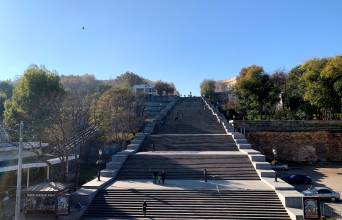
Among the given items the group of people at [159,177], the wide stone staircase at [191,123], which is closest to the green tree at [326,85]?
the wide stone staircase at [191,123]

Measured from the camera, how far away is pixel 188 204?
71.4 ft

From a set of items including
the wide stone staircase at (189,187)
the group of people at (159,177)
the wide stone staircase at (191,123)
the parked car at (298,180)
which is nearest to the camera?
the wide stone staircase at (189,187)

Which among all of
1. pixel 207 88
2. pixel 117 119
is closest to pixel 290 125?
pixel 117 119

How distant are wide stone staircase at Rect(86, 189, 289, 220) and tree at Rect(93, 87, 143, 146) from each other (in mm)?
20395

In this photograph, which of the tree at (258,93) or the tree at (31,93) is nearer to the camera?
the tree at (31,93)

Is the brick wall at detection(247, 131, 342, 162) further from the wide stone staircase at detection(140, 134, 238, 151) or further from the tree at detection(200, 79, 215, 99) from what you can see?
the tree at detection(200, 79, 215, 99)

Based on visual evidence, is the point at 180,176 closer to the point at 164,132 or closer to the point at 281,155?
the point at 164,132

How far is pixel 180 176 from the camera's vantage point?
28.5m

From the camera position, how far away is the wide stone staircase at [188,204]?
20.7 meters

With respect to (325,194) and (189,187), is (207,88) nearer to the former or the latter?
(325,194)

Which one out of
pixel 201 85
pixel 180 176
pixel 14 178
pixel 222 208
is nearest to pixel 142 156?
pixel 180 176

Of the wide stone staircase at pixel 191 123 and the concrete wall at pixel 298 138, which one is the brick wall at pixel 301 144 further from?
the wide stone staircase at pixel 191 123

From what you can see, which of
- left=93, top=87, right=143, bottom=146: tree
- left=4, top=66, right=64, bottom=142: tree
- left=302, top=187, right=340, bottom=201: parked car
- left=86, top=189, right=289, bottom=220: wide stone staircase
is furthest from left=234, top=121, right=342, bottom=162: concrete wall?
left=86, top=189, right=289, bottom=220: wide stone staircase

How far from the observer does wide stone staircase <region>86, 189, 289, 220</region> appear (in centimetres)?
2066
